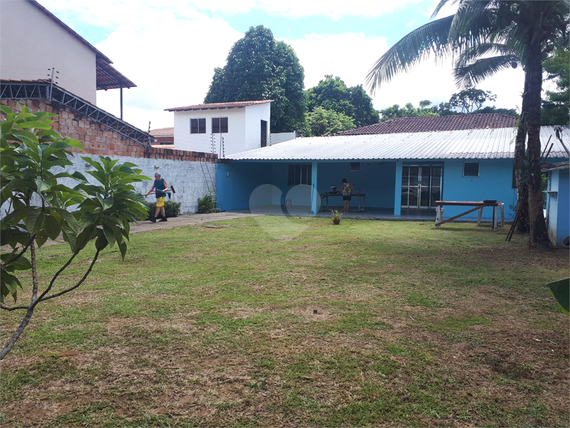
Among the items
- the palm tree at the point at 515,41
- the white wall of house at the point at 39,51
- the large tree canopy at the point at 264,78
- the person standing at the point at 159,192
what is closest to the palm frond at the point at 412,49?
the palm tree at the point at 515,41

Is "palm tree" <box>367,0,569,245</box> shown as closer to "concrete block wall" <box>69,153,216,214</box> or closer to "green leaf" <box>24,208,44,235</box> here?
"concrete block wall" <box>69,153,216,214</box>

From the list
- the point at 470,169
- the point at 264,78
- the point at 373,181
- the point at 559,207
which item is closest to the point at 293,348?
the point at 559,207

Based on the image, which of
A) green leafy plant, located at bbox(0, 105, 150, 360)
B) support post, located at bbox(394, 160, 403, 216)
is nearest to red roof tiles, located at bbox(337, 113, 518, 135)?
support post, located at bbox(394, 160, 403, 216)

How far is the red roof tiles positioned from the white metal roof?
132 inches

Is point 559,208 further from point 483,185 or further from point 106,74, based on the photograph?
point 106,74

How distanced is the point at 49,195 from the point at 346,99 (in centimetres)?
4065

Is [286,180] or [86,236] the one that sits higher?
[286,180]

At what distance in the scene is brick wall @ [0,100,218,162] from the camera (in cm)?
1179

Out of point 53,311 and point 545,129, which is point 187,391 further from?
point 545,129

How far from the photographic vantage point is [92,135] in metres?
13.3

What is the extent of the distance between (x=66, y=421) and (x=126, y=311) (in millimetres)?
2106

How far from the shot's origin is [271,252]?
8609 mm

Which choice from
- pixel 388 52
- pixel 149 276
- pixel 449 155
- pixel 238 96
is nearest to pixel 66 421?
pixel 149 276

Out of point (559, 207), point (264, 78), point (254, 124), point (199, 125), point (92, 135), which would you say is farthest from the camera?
point (264, 78)
